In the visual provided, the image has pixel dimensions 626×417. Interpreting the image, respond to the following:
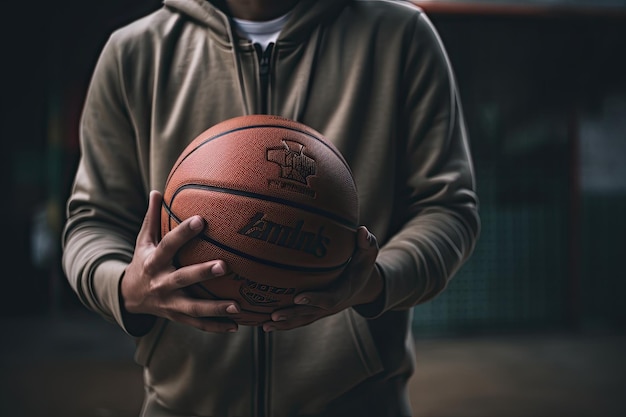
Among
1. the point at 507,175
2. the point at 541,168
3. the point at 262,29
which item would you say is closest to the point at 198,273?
the point at 262,29

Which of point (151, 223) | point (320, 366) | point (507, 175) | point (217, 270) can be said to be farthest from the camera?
point (507, 175)

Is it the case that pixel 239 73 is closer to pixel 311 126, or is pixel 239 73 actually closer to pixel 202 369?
pixel 311 126

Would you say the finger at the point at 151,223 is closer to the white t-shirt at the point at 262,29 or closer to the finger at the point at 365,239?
the finger at the point at 365,239

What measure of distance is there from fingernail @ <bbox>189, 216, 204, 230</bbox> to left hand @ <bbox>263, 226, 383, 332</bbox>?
17 centimetres

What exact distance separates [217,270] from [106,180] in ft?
1.58

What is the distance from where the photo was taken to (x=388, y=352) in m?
1.23

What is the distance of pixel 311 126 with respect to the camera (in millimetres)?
1258

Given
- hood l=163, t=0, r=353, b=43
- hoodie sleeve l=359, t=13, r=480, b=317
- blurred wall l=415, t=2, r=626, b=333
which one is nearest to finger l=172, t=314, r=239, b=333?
hoodie sleeve l=359, t=13, r=480, b=317

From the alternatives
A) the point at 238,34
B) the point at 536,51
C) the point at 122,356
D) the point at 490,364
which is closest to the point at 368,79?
the point at 238,34

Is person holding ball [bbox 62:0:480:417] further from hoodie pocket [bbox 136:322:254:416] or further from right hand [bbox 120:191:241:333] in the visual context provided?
right hand [bbox 120:191:241:333]

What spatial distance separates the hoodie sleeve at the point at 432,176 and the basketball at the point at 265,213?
206 millimetres

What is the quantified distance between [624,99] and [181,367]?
199 inches

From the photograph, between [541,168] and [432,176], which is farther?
[541,168]

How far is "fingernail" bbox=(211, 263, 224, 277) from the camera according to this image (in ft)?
2.95
